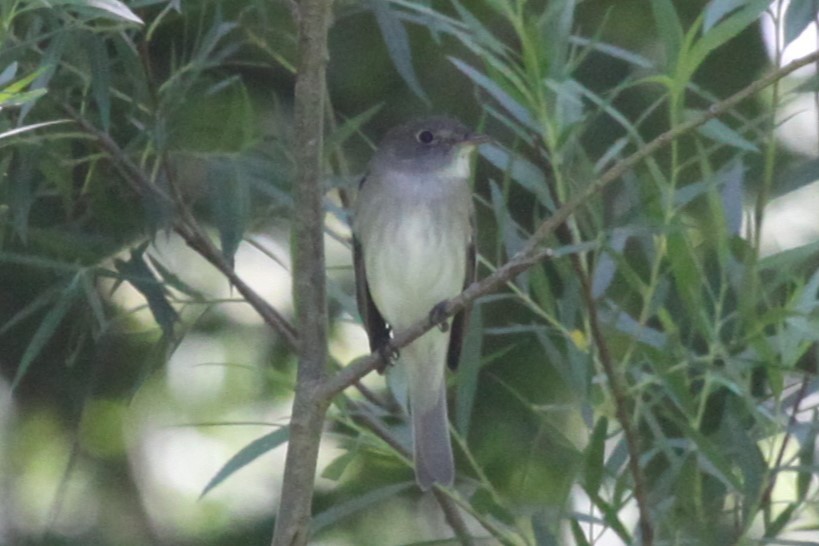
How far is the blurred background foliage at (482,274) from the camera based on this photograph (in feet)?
7.13

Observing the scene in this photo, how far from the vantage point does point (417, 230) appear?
2.94 meters

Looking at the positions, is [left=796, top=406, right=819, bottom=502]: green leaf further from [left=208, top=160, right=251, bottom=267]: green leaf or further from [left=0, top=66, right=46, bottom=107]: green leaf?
[left=0, top=66, right=46, bottom=107]: green leaf

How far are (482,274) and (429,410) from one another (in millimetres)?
438

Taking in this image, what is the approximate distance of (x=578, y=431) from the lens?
10.6 ft

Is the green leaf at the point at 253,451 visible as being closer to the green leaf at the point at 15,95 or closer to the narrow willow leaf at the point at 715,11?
Answer: the green leaf at the point at 15,95

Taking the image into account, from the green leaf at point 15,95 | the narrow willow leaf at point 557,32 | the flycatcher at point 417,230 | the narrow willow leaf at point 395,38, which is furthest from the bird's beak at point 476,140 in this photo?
the green leaf at point 15,95

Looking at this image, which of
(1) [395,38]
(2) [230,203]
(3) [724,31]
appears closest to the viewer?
(3) [724,31]

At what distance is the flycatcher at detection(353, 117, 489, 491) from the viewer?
2932 mm

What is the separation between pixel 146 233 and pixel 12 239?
0.80 ft

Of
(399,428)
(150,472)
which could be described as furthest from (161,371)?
(399,428)

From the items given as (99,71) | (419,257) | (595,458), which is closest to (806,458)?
(595,458)

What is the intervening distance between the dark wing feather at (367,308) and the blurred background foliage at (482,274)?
7cm

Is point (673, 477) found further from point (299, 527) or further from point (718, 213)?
point (299, 527)

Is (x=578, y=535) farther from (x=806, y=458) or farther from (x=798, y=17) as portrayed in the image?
(x=798, y=17)
